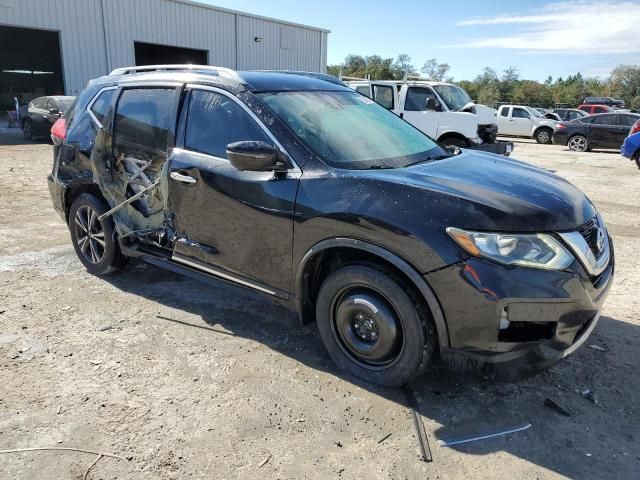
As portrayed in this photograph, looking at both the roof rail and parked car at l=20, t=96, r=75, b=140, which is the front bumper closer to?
the roof rail

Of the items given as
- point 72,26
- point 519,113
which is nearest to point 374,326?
point 72,26

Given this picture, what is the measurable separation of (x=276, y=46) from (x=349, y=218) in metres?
27.4

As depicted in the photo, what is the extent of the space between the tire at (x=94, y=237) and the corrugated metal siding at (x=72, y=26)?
1898 cm

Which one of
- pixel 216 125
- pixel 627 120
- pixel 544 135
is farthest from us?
pixel 544 135

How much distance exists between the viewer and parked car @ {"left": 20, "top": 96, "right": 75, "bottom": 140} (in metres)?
16.8

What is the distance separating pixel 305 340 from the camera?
371 cm

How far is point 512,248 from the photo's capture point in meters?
2.56

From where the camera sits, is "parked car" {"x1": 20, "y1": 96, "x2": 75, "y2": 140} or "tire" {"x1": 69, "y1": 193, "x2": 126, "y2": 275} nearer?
"tire" {"x1": 69, "y1": 193, "x2": 126, "y2": 275}

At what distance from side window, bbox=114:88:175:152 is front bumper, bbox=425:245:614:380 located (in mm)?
2403

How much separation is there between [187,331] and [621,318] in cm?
344

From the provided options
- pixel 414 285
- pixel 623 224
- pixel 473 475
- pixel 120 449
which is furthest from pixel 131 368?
pixel 623 224

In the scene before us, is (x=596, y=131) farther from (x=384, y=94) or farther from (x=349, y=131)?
(x=349, y=131)

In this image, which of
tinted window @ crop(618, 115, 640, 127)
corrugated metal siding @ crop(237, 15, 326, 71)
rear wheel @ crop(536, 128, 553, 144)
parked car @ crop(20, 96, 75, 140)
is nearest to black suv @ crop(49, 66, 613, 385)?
parked car @ crop(20, 96, 75, 140)

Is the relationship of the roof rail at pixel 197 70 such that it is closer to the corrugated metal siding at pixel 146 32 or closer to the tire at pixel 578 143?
the tire at pixel 578 143
